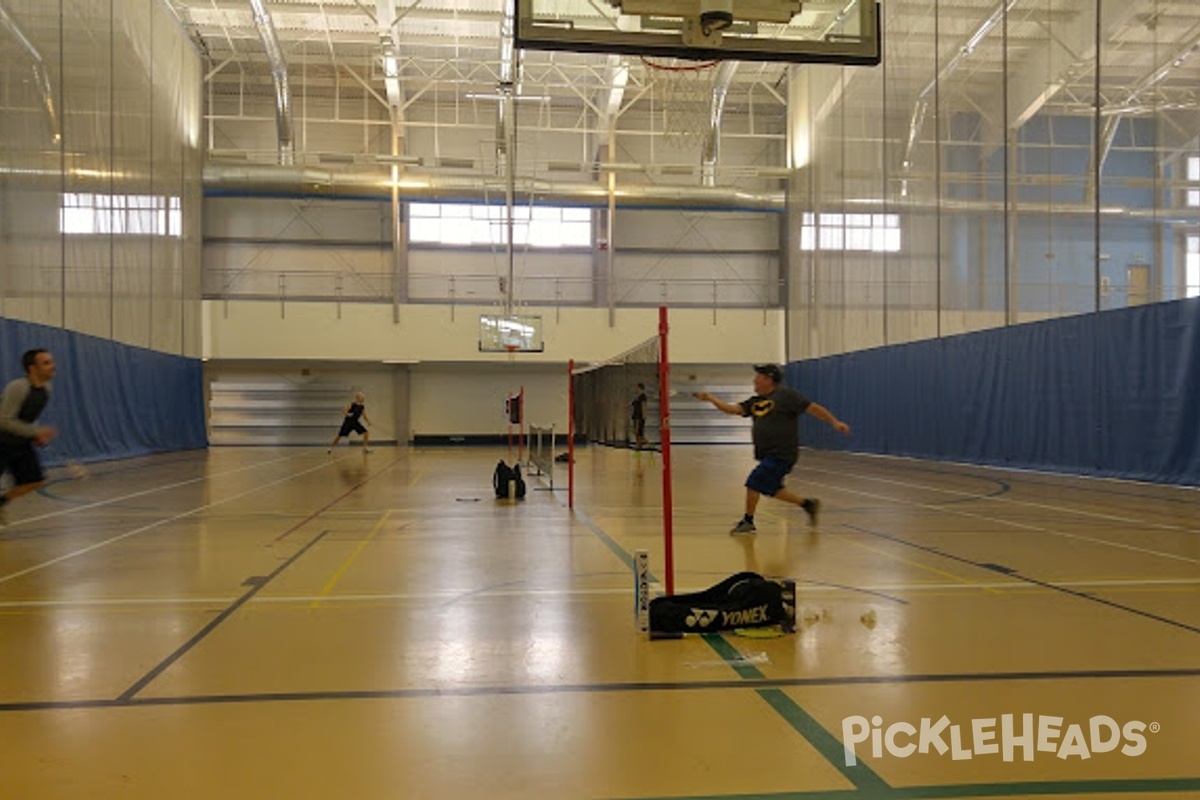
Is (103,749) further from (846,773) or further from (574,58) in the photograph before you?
(574,58)

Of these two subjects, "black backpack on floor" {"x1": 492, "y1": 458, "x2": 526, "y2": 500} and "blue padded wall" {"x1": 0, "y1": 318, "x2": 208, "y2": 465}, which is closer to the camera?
"black backpack on floor" {"x1": 492, "y1": 458, "x2": 526, "y2": 500}

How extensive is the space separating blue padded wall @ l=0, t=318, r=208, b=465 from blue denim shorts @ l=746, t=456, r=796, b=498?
13.6 m

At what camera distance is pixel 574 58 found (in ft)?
101

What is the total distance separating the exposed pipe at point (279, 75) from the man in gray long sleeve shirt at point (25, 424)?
18315mm

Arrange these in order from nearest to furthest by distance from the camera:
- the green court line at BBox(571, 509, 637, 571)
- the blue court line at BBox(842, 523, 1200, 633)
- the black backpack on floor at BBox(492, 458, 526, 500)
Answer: the blue court line at BBox(842, 523, 1200, 633)
the green court line at BBox(571, 509, 637, 571)
the black backpack on floor at BBox(492, 458, 526, 500)

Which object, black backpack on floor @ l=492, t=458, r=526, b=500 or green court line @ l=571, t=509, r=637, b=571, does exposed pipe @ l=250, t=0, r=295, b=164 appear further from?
green court line @ l=571, t=509, r=637, b=571

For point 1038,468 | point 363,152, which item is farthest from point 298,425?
point 1038,468

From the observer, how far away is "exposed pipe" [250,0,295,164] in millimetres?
25272

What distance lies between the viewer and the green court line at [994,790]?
2805 millimetres

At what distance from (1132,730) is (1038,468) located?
637 inches

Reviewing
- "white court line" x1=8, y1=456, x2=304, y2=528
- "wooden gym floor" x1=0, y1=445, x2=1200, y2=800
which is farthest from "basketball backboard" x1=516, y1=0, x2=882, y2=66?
"white court line" x1=8, y1=456, x2=304, y2=528

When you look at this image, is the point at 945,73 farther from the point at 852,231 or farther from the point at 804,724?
the point at 804,724

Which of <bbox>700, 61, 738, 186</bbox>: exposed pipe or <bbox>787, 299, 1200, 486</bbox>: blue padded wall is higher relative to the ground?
<bbox>700, 61, 738, 186</bbox>: exposed pipe

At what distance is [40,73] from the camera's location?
1947 centimetres
